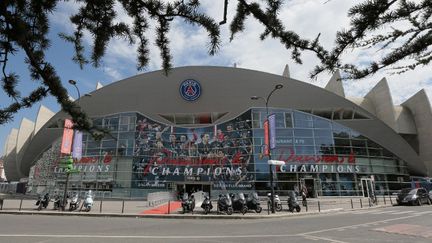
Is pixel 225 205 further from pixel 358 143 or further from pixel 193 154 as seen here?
pixel 358 143

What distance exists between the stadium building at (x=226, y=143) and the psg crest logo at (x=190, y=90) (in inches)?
5.5

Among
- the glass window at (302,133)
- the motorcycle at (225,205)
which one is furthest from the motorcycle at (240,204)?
the glass window at (302,133)

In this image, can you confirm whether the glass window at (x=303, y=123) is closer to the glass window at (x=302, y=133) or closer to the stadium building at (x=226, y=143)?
the stadium building at (x=226, y=143)

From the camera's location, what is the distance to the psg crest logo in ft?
154

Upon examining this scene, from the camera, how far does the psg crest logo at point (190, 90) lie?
46.9m

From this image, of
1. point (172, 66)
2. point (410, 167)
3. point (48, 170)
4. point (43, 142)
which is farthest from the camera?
point (43, 142)

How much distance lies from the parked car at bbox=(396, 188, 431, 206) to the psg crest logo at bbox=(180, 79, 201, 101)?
27485mm

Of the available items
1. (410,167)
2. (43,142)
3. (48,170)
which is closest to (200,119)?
(48,170)

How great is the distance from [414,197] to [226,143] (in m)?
20.4

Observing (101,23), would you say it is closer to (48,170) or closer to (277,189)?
(277,189)

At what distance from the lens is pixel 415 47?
3.08 meters

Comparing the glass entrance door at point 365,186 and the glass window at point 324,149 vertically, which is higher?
the glass window at point 324,149

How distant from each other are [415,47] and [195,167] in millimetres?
38479

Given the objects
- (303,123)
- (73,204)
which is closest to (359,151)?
(303,123)
